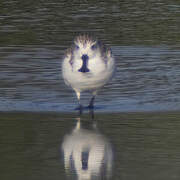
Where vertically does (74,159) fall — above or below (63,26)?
Answer: below

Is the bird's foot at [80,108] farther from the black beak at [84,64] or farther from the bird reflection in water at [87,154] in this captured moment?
the bird reflection in water at [87,154]

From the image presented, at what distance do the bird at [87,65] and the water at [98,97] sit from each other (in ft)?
1.30

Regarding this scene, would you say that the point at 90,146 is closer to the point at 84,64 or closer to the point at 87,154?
the point at 87,154

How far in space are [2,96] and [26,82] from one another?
1247 millimetres

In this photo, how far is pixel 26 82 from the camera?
42.7 ft

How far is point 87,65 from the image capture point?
10750 mm

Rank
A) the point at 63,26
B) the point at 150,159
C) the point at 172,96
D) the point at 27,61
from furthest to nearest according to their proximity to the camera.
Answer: the point at 63,26, the point at 27,61, the point at 172,96, the point at 150,159

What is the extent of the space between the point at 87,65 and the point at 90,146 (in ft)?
7.24

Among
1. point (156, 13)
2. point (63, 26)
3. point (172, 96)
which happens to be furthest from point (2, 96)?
point (156, 13)

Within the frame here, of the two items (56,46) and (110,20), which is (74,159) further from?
(110,20)

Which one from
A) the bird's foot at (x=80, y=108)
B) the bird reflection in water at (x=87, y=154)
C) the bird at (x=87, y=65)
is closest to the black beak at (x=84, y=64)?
the bird at (x=87, y=65)

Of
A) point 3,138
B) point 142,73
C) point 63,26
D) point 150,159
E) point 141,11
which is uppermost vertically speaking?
point 141,11

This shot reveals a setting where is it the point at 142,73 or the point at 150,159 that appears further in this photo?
the point at 142,73

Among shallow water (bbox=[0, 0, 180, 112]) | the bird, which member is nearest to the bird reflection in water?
the bird
